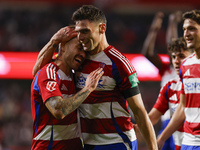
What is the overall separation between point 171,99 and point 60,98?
6.08 ft

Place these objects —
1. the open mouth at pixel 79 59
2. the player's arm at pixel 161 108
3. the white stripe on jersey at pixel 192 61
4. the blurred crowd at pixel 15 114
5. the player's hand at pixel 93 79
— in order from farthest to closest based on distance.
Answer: the blurred crowd at pixel 15 114
the player's arm at pixel 161 108
the white stripe on jersey at pixel 192 61
the open mouth at pixel 79 59
the player's hand at pixel 93 79

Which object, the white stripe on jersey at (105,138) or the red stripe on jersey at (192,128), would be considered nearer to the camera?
the white stripe on jersey at (105,138)

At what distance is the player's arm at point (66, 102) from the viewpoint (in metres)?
2.93

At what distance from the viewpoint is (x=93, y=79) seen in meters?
3.06

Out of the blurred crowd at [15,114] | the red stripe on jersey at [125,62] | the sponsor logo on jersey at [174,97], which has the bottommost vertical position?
the blurred crowd at [15,114]

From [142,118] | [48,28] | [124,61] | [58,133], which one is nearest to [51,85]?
[58,133]

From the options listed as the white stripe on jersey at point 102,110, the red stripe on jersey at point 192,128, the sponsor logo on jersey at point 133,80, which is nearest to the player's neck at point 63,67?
the white stripe on jersey at point 102,110

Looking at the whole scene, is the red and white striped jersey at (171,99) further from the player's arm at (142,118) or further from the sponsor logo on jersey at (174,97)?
the player's arm at (142,118)

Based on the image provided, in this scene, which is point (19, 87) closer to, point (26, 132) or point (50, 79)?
point (26, 132)

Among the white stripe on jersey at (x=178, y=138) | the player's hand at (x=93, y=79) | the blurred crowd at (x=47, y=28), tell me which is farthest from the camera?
the blurred crowd at (x=47, y=28)

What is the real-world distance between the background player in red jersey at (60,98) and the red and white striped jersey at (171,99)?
1.48m

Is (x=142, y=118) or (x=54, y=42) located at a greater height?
(x=54, y=42)

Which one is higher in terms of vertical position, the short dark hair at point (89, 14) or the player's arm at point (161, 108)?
the short dark hair at point (89, 14)

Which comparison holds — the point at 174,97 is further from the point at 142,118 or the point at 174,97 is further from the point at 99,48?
the point at 99,48
